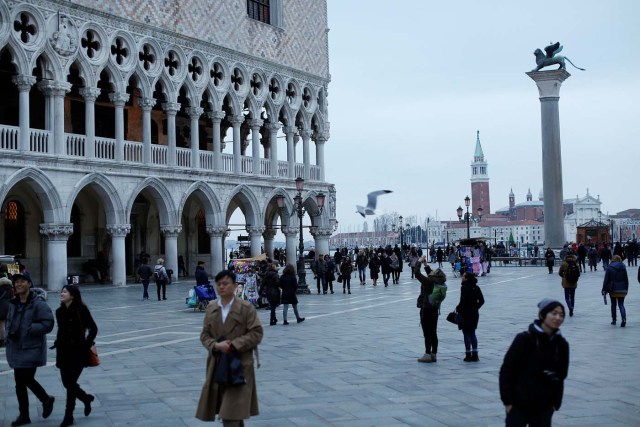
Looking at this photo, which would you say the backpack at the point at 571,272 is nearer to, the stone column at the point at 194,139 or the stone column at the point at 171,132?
the stone column at the point at 171,132

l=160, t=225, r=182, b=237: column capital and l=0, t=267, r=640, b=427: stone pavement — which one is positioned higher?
l=160, t=225, r=182, b=237: column capital

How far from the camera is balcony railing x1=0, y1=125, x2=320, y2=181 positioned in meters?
22.7

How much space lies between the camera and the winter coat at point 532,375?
434cm

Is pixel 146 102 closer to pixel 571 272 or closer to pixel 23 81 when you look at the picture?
pixel 23 81

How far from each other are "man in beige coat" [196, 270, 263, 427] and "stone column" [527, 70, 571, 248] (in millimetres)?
31996

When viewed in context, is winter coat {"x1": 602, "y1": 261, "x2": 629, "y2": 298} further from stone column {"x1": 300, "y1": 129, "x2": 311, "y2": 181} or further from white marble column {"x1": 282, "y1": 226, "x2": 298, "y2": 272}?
stone column {"x1": 300, "y1": 129, "x2": 311, "y2": 181}

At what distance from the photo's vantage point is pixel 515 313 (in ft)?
51.0

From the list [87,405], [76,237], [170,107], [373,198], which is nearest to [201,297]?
[373,198]

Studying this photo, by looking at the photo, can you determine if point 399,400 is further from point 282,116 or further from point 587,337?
point 282,116

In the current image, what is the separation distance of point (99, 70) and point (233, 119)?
6396 millimetres

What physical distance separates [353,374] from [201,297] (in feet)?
28.6

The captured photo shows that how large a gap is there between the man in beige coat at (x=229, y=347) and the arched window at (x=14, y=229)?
72.4 ft

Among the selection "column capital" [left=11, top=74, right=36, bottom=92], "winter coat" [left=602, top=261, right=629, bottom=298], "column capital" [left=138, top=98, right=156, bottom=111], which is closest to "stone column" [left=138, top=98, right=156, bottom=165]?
"column capital" [left=138, top=98, right=156, bottom=111]

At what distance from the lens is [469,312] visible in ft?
31.5
